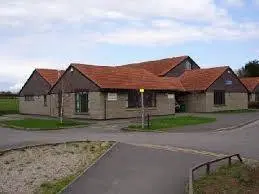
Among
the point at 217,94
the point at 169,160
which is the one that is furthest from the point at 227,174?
the point at 217,94

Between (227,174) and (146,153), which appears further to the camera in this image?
(146,153)

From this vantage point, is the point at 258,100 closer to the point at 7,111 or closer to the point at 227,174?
the point at 7,111

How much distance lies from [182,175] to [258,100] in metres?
56.6

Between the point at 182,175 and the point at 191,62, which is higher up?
the point at 191,62

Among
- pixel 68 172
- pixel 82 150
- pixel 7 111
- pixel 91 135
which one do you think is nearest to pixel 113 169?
pixel 68 172

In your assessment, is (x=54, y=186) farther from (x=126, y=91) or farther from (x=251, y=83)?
(x=251, y=83)

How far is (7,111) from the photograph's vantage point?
53.4m

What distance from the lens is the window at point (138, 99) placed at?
4103 cm

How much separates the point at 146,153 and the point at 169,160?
1.83 metres

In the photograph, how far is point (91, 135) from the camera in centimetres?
2573

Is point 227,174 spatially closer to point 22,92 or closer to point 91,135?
point 91,135

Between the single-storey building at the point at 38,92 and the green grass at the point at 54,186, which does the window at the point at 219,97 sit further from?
the green grass at the point at 54,186

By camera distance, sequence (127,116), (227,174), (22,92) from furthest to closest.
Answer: (22,92) → (127,116) → (227,174)

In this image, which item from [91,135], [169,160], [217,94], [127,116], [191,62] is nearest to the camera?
[169,160]
